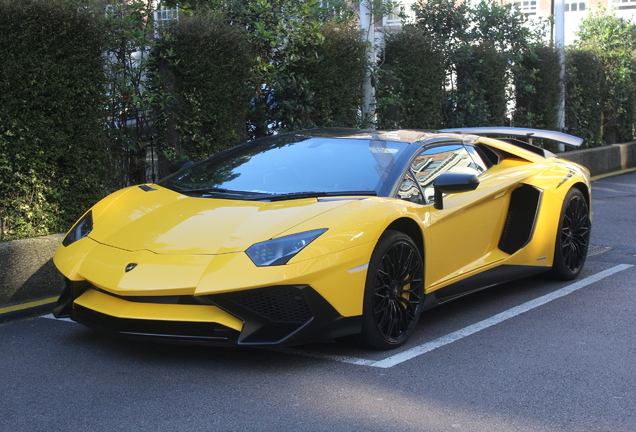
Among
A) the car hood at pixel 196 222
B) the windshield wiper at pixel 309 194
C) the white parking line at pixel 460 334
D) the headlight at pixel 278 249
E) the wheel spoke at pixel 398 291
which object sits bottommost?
the white parking line at pixel 460 334

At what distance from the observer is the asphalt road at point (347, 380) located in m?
3.33

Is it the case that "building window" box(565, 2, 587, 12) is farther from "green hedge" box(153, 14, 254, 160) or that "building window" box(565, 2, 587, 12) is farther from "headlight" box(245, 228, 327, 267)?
"headlight" box(245, 228, 327, 267)

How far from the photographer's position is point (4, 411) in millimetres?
3434

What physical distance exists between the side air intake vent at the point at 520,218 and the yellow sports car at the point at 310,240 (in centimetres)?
1

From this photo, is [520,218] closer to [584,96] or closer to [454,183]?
[454,183]

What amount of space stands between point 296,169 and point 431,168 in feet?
3.06

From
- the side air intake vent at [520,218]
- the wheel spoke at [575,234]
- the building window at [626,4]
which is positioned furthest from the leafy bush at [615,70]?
the building window at [626,4]

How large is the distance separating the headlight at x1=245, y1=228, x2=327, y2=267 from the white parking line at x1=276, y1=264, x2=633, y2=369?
0.73 metres

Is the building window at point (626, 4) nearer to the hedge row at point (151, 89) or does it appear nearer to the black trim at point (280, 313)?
the hedge row at point (151, 89)

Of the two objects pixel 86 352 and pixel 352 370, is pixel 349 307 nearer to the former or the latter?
pixel 352 370

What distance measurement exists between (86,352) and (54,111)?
2597mm

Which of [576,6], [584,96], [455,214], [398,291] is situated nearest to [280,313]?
[398,291]

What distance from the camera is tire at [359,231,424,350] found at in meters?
4.20

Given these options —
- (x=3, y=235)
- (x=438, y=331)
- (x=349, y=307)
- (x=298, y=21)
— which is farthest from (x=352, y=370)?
(x=298, y=21)
